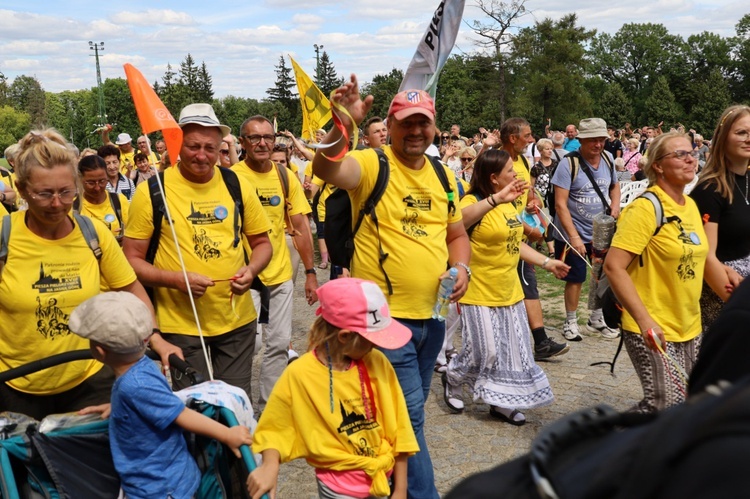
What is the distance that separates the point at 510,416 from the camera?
18.2 feet

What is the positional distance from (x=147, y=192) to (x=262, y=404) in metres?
2.20

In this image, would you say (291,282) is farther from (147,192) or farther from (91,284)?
(91,284)

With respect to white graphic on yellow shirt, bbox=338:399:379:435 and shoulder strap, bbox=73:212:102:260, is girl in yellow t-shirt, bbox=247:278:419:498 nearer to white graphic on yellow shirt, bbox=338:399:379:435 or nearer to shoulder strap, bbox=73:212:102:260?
white graphic on yellow shirt, bbox=338:399:379:435

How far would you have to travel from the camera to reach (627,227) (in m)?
4.25

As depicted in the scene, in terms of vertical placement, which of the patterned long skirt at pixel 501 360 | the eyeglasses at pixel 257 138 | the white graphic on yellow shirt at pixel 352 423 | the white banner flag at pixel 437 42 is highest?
the white banner flag at pixel 437 42

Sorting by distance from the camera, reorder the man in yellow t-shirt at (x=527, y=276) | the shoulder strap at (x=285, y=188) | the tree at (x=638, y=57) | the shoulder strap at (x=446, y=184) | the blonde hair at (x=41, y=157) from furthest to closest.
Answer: the tree at (x=638, y=57)
the man in yellow t-shirt at (x=527, y=276)
the shoulder strap at (x=285, y=188)
the shoulder strap at (x=446, y=184)
the blonde hair at (x=41, y=157)

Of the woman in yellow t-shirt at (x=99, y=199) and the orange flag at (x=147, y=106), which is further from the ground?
the orange flag at (x=147, y=106)

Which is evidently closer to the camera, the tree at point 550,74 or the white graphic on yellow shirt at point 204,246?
the white graphic on yellow shirt at point 204,246

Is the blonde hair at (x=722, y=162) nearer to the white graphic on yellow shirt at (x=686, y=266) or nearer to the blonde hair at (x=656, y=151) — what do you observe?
the blonde hair at (x=656, y=151)

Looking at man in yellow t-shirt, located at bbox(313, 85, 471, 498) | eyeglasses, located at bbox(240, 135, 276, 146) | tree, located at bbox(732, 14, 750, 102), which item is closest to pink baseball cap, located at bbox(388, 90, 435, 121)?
man in yellow t-shirt, located at bbox(313, 85, 471, 498)

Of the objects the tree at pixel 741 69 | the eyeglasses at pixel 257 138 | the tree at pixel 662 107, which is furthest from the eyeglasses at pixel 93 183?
the tree at pixel 741 69

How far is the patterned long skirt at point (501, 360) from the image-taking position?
550 cm

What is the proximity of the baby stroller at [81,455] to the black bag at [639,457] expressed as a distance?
79.5 inches

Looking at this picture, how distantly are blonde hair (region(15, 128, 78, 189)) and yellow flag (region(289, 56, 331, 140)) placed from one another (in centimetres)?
425
